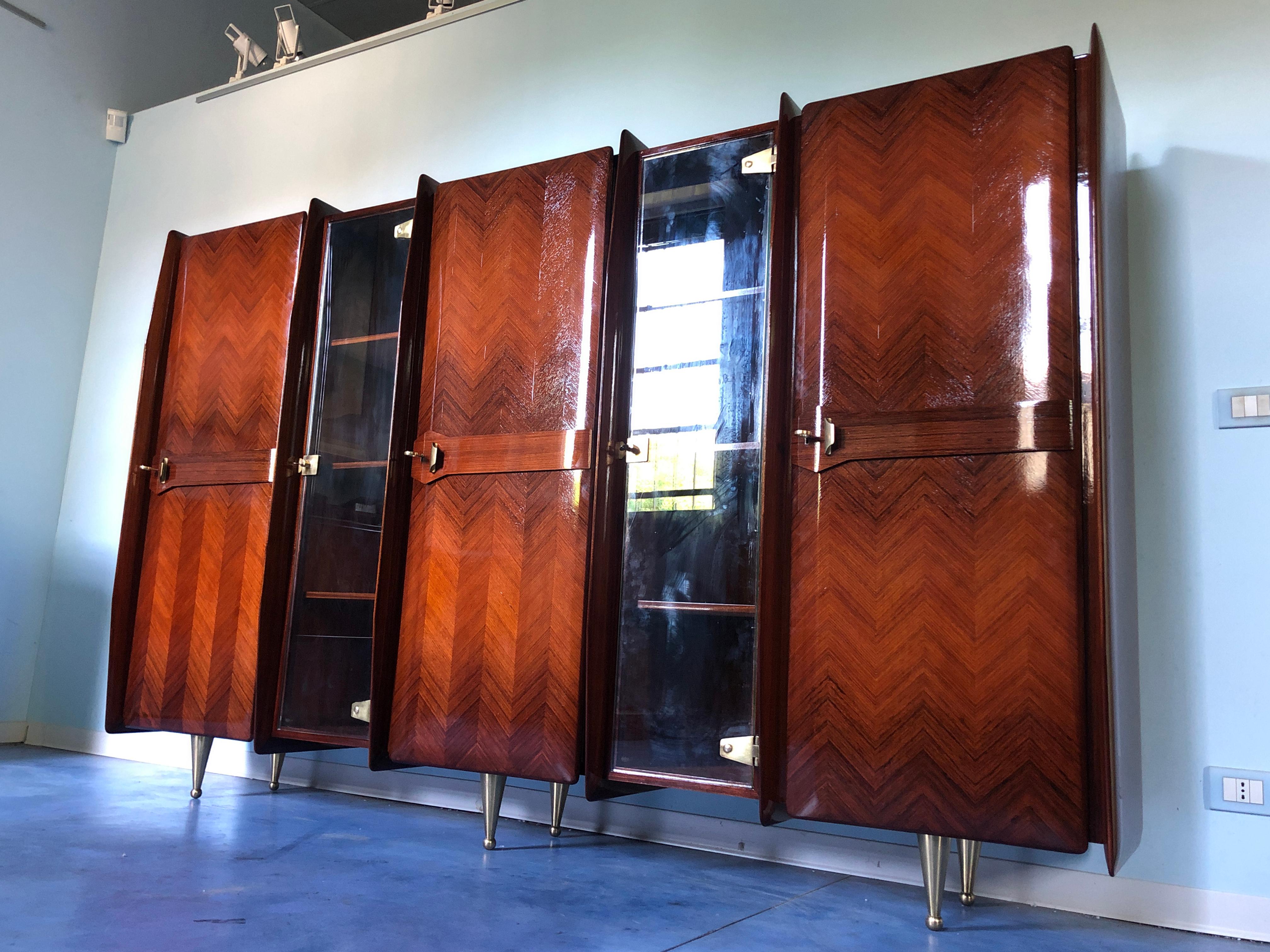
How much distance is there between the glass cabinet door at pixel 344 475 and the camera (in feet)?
9.85

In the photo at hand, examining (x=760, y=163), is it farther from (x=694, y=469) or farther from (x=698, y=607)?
(x=698, y=607)

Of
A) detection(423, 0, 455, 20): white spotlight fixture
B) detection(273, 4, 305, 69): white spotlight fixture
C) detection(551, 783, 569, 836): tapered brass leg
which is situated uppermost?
detection(273, 4, 305, 69): white spotlight fixture

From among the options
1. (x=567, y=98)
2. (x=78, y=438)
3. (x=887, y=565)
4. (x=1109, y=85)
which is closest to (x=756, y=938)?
(x=887, y=565)

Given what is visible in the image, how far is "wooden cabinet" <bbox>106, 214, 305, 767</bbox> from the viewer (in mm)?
3066

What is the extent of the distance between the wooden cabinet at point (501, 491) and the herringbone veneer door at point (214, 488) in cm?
62

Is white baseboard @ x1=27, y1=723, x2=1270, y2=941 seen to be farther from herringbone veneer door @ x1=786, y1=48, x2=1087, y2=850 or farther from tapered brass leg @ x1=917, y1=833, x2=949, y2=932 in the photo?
herringbone veneer door @ x1=786, y1=48, x2=1087, y2=850

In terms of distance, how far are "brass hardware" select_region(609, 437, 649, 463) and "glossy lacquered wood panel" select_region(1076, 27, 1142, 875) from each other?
107 cm

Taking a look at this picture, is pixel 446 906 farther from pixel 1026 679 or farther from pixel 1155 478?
pixel 1155 478

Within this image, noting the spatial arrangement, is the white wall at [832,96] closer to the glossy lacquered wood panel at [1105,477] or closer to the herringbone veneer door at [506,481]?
the glossy lacquered wood panel at [1105,477]

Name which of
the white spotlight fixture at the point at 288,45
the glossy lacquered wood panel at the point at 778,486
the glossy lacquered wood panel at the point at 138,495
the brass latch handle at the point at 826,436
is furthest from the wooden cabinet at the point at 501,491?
the white spotlight fixture at the point at 288,45

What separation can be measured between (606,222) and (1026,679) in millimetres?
1590

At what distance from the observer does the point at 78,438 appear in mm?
4387

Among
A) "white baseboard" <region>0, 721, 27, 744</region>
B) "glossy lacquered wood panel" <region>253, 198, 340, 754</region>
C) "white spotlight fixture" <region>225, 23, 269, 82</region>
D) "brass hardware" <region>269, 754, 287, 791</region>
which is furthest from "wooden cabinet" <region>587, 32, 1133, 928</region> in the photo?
"white baseboard" <region>0, 721, 27, 744</region>

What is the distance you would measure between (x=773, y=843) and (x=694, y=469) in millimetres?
1055
